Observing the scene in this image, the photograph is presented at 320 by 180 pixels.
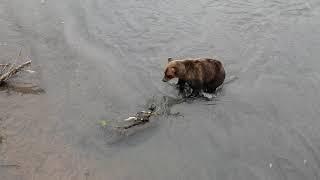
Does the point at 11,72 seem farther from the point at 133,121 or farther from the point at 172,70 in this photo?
the point at 172,70

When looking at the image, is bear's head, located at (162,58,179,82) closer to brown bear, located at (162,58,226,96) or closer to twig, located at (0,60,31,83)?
brown bear, located at (162,58,226,96)

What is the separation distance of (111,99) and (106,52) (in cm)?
220

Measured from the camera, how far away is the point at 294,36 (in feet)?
46.6

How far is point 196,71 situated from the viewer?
35.2ft

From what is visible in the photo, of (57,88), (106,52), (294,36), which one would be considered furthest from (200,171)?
(294,36)

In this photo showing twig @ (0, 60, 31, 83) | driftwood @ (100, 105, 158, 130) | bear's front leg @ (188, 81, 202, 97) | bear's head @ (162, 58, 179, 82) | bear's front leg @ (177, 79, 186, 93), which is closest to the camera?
driftwood @ (100, 105, 158, 130)

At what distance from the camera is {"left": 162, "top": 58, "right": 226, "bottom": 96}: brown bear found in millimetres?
10672

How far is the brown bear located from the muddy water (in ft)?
1.48

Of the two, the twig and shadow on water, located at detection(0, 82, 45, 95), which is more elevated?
the twig

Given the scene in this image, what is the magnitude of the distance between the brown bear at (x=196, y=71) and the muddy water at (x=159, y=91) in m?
0.45

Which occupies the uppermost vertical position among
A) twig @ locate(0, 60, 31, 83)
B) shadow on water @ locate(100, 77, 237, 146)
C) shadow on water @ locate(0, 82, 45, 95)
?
twig @ locate(0, 60, 31, 83)

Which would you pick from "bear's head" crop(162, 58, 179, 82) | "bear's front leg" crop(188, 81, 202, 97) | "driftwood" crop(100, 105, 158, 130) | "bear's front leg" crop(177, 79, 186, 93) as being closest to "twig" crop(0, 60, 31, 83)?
"driftwood" crop(100, 105, 158, 130)

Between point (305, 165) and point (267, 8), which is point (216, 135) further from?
point (267, 8)

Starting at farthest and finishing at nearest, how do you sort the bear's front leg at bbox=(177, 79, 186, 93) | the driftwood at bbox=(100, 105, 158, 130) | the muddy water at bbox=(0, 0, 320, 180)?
the bear's front leg at bbox=(177, 79, 186, 93)
the driftwood at bbox=(100, 105, 158, 130)
the muddy water at bbox=(0, 0, 320, 180)
